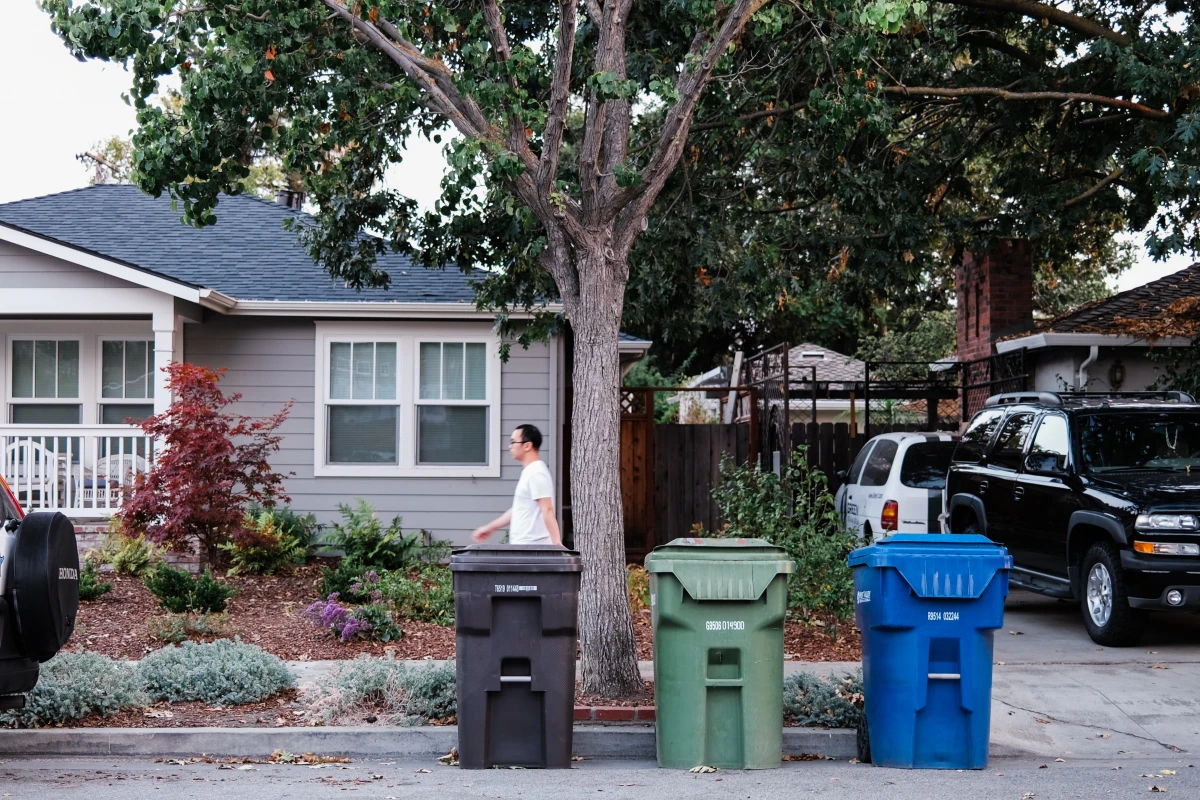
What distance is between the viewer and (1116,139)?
43.8ft

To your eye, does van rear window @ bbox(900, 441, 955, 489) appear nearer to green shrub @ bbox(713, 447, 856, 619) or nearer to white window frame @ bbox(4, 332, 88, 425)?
green shrub @ bbox(713, 447, 856, 619)

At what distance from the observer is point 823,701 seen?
719 cm

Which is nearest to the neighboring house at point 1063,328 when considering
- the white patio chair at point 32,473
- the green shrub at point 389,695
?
the green shrub at point 389,695

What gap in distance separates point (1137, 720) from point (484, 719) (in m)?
4.07

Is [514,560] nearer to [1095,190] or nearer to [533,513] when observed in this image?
[533,513]

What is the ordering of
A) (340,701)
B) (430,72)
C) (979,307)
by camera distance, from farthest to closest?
(979,307)
(430,72)
(340,701)

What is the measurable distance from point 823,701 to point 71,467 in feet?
32.2

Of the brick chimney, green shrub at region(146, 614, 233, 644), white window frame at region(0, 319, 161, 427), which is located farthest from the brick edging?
the brick chimney

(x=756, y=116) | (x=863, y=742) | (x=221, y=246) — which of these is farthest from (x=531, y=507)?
(x=221, y=246)

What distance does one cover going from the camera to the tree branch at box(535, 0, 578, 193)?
755 cm

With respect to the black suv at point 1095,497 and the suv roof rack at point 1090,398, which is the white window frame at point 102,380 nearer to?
the black suv at point 1095,497

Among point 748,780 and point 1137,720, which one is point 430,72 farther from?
point 1137,720

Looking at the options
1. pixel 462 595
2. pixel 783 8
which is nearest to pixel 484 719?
pixel 462 595

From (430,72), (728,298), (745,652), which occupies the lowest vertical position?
(745,652)
